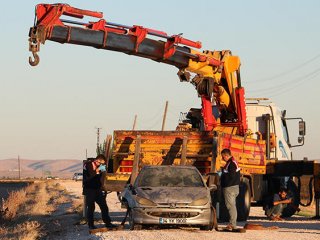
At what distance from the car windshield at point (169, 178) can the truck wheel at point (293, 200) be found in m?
9.71

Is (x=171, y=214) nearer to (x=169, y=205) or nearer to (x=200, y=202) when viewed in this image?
(x=169, y=205)

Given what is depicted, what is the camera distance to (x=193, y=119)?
30.2 meters

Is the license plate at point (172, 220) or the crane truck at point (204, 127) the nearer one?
the license plate at point (172, 220)

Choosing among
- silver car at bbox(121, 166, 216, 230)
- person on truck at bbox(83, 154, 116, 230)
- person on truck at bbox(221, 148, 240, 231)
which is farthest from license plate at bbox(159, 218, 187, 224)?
person on truck at bbox(83, 154, 116, 230)

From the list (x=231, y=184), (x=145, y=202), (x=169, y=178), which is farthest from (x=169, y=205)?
(x=231, y=184)

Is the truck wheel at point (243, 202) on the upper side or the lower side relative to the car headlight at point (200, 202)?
lower

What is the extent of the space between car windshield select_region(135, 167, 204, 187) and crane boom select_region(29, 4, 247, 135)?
3672 millimetres

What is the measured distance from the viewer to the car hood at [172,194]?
768 inches

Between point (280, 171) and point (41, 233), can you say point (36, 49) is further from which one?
point (280, 171)

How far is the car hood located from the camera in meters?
19.5

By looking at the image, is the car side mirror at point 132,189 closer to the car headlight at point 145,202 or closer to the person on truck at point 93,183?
the car headlight at point 145,202

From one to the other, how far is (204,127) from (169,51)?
361cm

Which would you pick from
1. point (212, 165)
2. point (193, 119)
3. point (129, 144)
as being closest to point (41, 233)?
point (129, 144)

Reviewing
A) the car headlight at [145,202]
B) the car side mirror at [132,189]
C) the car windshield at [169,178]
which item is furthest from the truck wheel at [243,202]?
the car headlight at [145,202]
